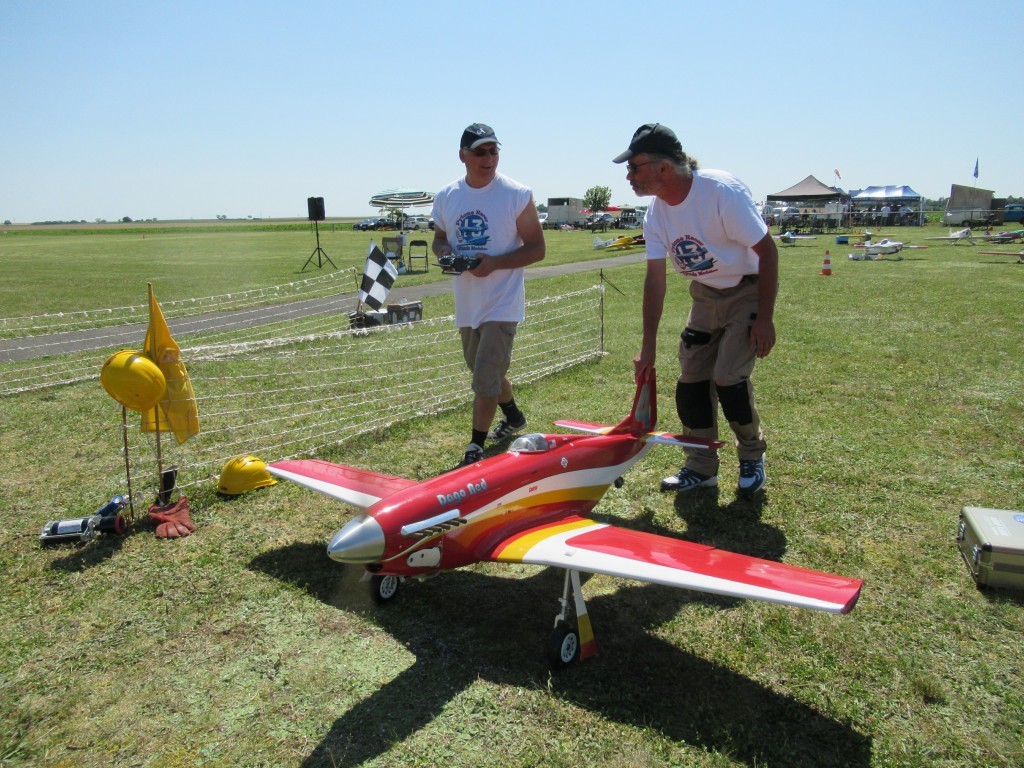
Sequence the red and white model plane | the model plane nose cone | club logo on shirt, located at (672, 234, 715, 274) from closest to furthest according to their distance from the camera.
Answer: the red and white model plane → the model plane nose cone → club logo on shirt, located at (672, 234, 715, 274)

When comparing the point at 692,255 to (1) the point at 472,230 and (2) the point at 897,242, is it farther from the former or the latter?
(2) the point at 897,242

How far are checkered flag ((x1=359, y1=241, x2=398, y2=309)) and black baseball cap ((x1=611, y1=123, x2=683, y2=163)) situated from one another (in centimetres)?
779

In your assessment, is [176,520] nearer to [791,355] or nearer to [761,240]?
[761,240]

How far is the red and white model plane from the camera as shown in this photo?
3072 millimetres

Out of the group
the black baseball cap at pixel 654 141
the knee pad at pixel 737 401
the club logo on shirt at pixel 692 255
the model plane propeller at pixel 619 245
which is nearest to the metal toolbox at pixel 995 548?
the knee pad at pixel 737 401

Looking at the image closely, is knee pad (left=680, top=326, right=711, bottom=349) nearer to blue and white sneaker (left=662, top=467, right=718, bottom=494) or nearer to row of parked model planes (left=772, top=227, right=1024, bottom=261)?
blue and white sneaker (left=662, top=467, right=718, bottom=494)

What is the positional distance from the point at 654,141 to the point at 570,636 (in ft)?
9.80

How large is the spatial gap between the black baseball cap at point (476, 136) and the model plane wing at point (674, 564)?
3.07 m

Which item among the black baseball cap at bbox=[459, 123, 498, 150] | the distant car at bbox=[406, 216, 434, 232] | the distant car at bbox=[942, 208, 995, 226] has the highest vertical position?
the distant car at bbox=[406, 216, 434, 232]

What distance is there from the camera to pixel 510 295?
5.67m

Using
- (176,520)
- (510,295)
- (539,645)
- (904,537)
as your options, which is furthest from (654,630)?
(176,520)

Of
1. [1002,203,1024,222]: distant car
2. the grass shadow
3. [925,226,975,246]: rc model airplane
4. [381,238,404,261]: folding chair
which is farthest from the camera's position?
[1002,203,1024,222]: distant car

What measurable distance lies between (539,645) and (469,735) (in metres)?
0.72

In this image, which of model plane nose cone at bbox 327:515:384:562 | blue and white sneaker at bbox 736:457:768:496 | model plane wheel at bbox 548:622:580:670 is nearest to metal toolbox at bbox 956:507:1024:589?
blue and white sneaker at bbox 736:457:768:496
